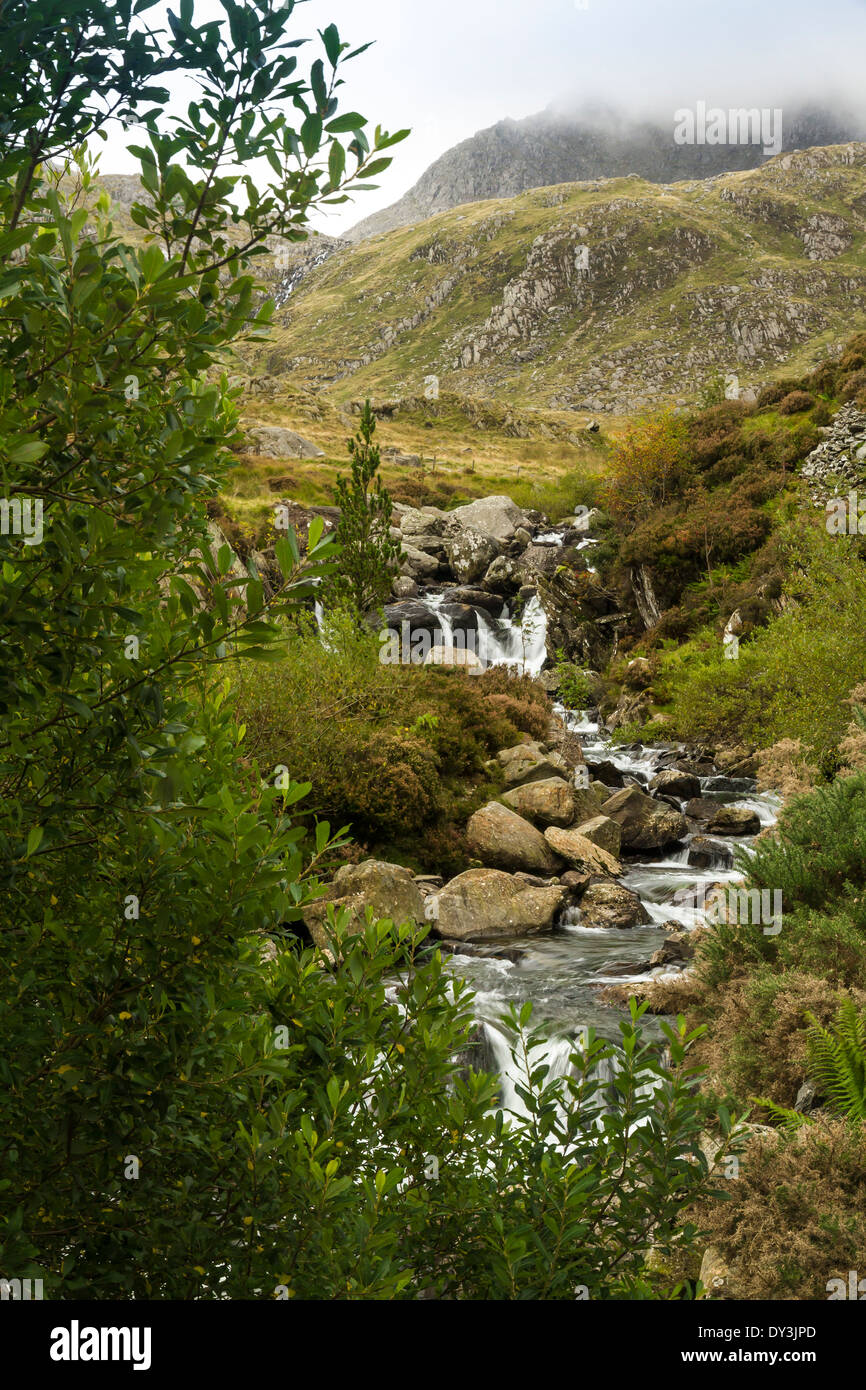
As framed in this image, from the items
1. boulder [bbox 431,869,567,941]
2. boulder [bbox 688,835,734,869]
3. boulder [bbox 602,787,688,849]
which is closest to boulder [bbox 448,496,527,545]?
boulder [bbox 602,787,688,849]

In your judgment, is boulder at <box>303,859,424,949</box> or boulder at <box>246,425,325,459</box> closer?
boulder at <box>303,859,424,949</box>

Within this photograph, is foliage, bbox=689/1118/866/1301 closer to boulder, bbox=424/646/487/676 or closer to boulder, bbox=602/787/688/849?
boulder, bbox=602/787/688/849

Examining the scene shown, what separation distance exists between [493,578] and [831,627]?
16.8 metres

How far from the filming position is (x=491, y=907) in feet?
38.7

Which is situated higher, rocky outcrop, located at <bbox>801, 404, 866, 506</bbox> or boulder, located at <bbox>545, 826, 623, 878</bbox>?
rocky outcrop, located at <bbox>801, 404, 866, 506</bbox>

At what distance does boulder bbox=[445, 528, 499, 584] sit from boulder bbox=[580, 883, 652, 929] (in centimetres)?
1991

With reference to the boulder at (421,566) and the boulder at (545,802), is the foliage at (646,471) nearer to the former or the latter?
the boulder at (421,566)

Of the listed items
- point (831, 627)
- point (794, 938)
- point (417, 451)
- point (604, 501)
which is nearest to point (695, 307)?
point (417, 451)

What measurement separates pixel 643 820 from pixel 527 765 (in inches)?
A: 97.7

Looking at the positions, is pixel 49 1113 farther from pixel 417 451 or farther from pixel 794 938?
pixel 417 451

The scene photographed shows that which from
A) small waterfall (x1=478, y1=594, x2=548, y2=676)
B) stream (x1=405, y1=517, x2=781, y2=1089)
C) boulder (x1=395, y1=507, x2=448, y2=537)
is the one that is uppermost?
boulder (x1=395, y1=507, x2=448, y2=537)

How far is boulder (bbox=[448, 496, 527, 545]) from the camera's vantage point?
34.9m

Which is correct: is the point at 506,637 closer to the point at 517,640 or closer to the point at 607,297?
the point at 517,640

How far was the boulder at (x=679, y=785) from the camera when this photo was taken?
1755cm
